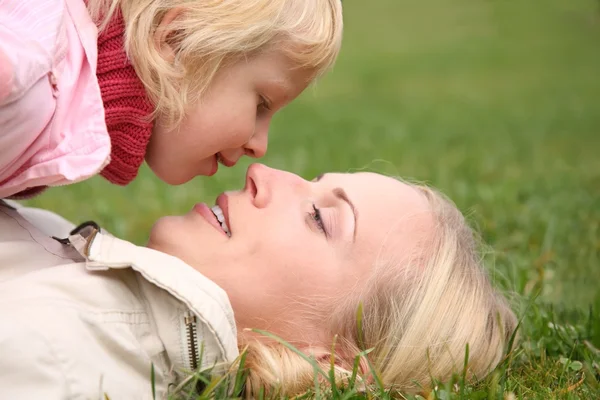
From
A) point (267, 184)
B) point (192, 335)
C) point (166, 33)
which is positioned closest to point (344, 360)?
point (192, 335)

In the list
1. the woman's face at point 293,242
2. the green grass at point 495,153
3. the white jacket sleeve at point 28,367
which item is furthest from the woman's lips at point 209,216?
the green grass at point 495,153

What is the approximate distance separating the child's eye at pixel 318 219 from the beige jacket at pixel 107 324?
481 millimetres

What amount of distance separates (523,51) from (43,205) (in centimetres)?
1193

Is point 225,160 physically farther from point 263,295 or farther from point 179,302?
point 179,302

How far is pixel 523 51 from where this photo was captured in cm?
1567

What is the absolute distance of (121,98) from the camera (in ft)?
10.1

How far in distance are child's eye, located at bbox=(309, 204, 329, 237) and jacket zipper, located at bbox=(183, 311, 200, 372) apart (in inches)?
22.7

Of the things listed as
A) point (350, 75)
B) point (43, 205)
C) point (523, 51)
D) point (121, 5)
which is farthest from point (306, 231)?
point (523, 51)

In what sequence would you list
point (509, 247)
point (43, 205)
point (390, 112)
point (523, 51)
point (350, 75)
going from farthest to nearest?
point (523, 51) < point (350, 75) < point (390, 112) < point (43, 205) < point (509, 247)

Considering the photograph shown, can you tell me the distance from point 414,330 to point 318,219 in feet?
1.59

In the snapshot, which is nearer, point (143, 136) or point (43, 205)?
point (143, 136)

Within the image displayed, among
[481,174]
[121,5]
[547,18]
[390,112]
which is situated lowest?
[547,18]

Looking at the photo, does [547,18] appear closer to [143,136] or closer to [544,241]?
[544,241]

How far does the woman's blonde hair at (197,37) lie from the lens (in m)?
3.08
